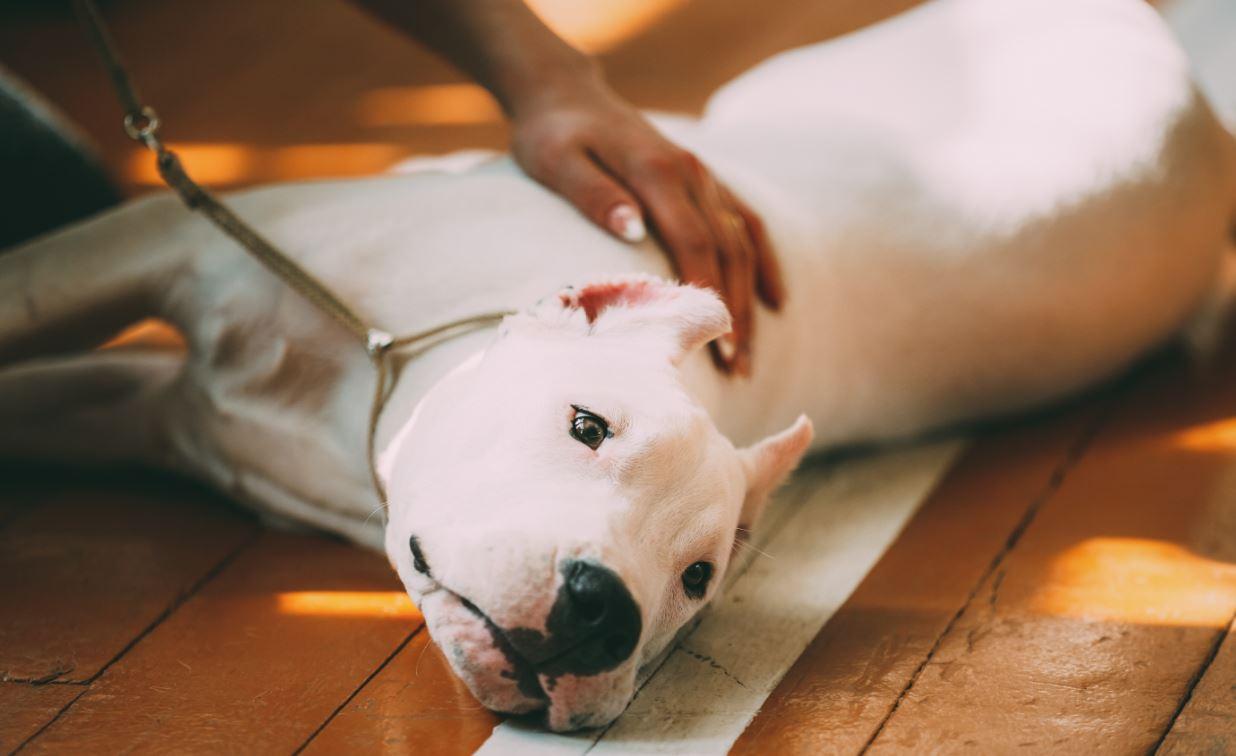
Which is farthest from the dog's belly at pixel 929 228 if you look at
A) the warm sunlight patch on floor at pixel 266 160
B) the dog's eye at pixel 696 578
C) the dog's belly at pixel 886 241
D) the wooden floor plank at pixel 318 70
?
the wooden floor plank at pixel 318 70

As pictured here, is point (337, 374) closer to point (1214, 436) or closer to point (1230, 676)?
point (1230, 676)

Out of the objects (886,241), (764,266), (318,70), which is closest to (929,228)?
(886,241)

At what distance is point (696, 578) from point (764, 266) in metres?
0.71

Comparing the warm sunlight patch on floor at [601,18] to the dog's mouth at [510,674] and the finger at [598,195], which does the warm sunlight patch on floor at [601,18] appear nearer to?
the finger at [598,195]

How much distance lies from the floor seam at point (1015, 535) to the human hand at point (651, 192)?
471 mm

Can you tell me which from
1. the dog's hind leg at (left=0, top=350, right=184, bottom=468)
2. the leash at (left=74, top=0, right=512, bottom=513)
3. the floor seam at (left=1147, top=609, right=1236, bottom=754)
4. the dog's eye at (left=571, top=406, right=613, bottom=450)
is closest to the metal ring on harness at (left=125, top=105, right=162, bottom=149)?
the leash at (left=74, top=0, right=512, bottom=513)

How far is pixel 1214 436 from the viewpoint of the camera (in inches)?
93.3

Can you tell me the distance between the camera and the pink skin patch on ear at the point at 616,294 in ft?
5.53

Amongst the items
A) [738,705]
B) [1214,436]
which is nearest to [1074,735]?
[738,705]

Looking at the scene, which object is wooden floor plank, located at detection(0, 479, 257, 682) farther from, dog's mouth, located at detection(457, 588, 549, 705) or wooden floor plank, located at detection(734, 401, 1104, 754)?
wooden floor plank, located at detection(734, 401, 1104, 754)

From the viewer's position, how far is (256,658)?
5.62 ft

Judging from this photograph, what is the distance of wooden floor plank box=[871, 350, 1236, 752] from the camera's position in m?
1.61

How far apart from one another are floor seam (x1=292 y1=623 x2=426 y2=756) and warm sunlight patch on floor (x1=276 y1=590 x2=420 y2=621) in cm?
5

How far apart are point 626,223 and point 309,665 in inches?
30.4
